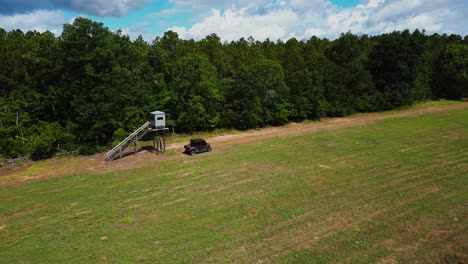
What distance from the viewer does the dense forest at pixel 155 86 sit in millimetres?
31547

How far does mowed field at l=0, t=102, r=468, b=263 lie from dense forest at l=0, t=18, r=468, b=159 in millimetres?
10748

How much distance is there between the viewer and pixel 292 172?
21219 mm

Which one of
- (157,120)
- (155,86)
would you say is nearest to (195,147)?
(157,120)

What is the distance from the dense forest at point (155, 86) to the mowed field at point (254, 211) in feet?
35.3

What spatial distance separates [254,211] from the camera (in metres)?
15.1

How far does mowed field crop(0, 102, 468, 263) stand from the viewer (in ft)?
38.0

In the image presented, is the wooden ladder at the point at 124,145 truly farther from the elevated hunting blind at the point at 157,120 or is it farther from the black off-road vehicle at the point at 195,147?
the black off-road vehicle at the point at 195,147

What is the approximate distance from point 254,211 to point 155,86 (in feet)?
86.3

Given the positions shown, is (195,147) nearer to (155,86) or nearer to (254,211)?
(155,86)

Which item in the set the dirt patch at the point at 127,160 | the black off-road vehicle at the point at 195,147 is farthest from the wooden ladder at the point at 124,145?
the black off-road vehicle at the point at 195,147

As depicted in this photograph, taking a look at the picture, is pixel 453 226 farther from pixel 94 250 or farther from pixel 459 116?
pixel 459 116

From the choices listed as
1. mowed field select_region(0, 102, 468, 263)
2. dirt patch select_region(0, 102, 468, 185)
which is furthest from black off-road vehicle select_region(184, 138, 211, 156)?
mowed field select_region(0, 102, 468, 263)

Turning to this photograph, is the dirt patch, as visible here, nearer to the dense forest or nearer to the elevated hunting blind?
the dense forest

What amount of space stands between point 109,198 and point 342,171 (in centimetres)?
1529
